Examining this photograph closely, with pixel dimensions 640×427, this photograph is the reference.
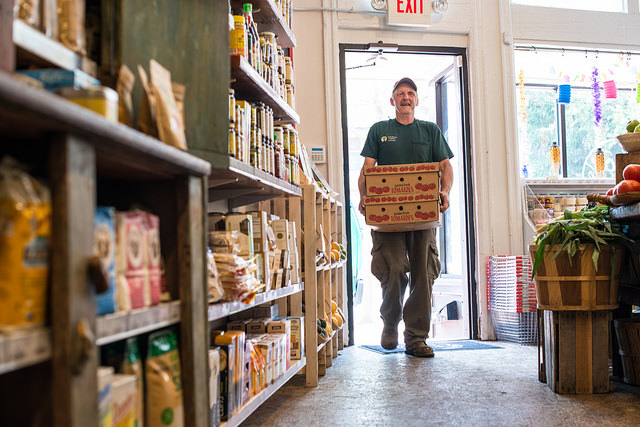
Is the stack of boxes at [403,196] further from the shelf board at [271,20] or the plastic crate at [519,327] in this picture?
the plastic crate at [519,327]

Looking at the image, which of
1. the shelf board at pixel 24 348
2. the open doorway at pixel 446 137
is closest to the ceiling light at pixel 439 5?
the open doorway at pixel 446 137

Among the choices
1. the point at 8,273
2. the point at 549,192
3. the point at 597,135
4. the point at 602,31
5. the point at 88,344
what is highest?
the point at 602,31

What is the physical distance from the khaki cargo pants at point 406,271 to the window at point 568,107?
190 cm

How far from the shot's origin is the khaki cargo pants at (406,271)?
4332 millimetres

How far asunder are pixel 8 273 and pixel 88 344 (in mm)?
170

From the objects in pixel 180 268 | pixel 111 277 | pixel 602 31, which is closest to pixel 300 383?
pixel 180 268

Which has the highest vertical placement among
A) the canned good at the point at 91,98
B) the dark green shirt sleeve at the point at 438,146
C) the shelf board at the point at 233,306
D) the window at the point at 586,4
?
the window at the point at 586,4

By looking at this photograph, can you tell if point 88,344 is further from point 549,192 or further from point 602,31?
point 602,31

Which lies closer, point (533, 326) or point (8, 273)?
point (8, 273)

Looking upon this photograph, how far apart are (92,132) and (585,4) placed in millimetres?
5913

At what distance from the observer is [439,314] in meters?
6.62

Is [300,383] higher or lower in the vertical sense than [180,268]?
lower

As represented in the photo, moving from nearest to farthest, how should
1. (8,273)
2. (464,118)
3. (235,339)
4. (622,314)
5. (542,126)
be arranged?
1. (8,273)
2. (235,339)
3. (622,314)
4. (464,118)
5. (542,126)

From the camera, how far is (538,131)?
5.79m
